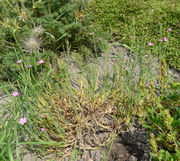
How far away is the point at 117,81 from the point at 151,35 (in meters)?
1.26

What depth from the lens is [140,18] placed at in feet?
10.7

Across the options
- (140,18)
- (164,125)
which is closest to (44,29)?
(140,18)

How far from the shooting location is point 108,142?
1.83 m

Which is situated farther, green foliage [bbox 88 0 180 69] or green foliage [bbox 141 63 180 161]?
green foliage [bbox 88 0 180 69]

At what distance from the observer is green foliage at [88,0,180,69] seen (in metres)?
2.99

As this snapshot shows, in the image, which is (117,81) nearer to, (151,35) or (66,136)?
(66,136)

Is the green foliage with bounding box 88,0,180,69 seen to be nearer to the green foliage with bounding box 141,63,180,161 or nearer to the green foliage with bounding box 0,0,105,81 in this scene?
the green foliage with bounding box 0,0,105,81

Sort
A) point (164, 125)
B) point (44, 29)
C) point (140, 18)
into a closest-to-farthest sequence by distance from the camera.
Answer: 1. point (164, 125)
2. point (44, 29)
3. point (140, 18)

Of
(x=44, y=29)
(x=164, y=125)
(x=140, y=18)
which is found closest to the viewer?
(x=164, y=125)

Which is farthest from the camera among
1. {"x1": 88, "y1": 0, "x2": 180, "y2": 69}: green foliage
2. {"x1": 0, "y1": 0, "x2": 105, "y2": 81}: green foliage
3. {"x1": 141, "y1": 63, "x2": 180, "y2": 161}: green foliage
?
{"x1": 88, "y1": 0, "x2": 180, "y2": 69}: green foliage

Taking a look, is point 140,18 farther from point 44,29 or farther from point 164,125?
point 164,125

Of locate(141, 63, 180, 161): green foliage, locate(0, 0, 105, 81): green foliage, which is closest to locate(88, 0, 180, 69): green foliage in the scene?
locate(0, 0, 105, 81): green foliage

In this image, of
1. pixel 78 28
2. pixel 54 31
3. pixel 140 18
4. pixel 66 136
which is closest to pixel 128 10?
pixel 140 18

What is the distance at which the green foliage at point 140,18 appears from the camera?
299 centimetres
